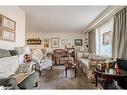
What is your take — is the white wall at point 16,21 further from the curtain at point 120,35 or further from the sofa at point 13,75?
the curtain at point 120,35

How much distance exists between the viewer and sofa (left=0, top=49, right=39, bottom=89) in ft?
8.74

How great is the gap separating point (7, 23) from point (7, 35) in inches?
11.9

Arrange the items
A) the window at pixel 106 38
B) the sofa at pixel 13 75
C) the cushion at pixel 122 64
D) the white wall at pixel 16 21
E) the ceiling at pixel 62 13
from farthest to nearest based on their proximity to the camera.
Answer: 1. the window at pixel 106 38
2. the ceiling at pixel 62 13
3. the white wall at pixel 16 21
4. the cushion at pixel 122 64
5. the sofa at pixel 13 75

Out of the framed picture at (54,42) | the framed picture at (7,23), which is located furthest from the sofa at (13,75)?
the framed picture at (54,42)

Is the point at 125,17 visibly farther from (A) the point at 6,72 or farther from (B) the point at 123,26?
(A) the point at 6,72

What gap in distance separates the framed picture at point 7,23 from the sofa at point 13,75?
2.13 ft

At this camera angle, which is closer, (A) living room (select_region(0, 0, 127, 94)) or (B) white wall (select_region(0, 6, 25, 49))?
(A) living room (select_region(0, 0, 127, 94))

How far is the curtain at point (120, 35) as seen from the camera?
12.8ft

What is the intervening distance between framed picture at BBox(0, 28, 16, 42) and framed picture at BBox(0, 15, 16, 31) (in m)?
0.11

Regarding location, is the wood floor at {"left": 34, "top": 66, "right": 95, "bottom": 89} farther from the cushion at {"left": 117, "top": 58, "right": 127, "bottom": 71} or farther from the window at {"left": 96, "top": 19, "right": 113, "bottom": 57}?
the window at {"left": 96, "top": 19, "right": 113, "bottom": 57}

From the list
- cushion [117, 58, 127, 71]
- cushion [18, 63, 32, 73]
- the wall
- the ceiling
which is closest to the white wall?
the ceiling

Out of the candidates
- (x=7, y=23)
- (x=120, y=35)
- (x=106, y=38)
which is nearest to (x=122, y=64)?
(x=120, y=35)

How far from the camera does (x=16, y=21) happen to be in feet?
14.7
